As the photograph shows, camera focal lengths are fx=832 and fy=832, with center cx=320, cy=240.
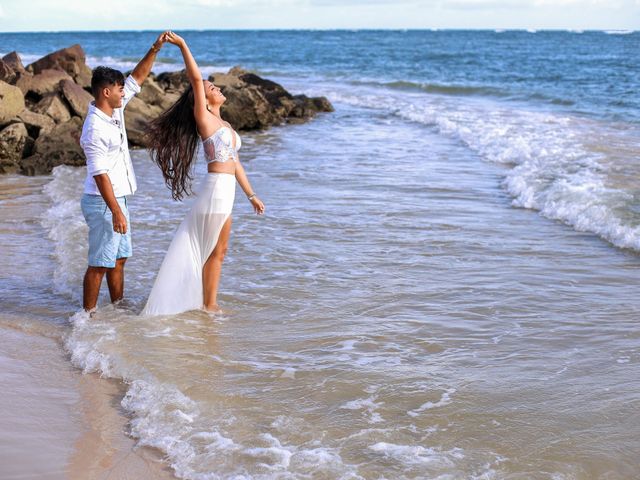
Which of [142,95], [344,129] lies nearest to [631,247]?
[344,129]

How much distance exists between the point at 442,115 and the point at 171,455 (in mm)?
18409

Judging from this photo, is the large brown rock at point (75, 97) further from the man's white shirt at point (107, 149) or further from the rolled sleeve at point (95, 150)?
the rolled sleeve at point (95, 150)

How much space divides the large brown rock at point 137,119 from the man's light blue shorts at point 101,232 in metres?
9.56

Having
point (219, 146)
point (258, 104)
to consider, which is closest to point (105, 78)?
point (219, 146)

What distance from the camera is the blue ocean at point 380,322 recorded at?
4109 millimetres

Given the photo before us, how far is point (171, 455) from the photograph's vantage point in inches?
157

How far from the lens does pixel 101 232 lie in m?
5.91

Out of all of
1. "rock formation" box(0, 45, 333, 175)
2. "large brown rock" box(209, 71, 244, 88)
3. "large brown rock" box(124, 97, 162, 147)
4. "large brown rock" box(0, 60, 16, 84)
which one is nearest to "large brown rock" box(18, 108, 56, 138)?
Answer: "rock formation" box(0, 45, 333, 175)

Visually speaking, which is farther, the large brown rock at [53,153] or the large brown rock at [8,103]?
the large brown rock at [8,103]

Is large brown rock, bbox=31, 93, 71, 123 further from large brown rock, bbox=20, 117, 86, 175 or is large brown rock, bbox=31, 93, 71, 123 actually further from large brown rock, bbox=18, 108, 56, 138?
large brown rock, bbox=20, 117, 86, 175

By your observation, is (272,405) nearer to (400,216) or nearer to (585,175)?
(400,216)

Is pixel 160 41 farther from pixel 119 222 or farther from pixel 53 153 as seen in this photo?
pixel 53 153

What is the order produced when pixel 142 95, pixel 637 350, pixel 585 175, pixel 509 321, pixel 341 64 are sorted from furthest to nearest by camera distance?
pixel 341 64, pixel 142 95, pixel 585 175, pixel 509 321, pixel 637 350

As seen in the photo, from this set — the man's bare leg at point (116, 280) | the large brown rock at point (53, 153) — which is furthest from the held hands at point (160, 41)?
the large brown rock at point (53, 153)
